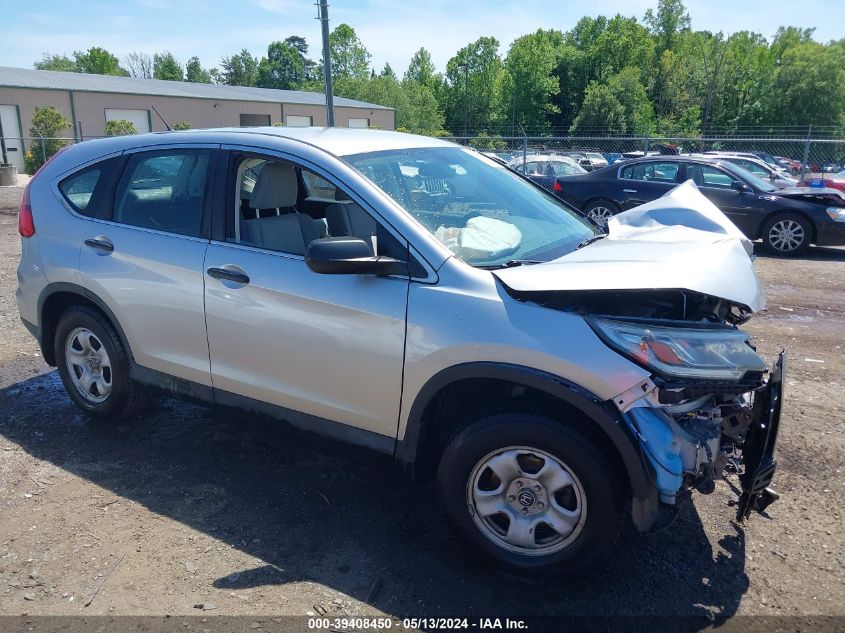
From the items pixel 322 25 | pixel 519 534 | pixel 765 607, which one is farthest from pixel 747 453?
pixel 322 25

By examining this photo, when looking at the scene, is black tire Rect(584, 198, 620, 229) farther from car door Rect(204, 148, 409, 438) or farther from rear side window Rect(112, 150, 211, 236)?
rear side window Rect(112, 150, 211, 236)

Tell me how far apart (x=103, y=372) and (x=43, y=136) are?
27.6 meters

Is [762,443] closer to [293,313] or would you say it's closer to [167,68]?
[293,313]

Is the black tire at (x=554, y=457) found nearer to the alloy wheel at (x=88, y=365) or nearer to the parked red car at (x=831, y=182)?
the alloy wheel at (x=88, y=365)

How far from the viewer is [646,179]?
40.2 ft

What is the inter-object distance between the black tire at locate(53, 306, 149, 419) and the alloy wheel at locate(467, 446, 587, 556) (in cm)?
235

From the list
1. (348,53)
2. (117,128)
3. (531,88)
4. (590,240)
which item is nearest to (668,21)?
(531,88)

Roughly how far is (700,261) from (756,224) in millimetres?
9399

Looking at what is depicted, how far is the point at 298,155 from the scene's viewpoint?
11.3ft

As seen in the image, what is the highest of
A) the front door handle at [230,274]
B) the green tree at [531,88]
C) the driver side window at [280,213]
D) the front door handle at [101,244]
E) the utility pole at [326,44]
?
the green tree at [531,88]

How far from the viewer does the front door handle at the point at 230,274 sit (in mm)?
3407

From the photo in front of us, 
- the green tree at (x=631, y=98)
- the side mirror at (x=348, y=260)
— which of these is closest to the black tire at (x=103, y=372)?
the side mirror at (x=348, y=260)

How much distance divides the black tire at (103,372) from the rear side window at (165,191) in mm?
Result: 659

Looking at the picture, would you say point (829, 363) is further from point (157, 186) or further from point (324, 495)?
point (157, 186)
